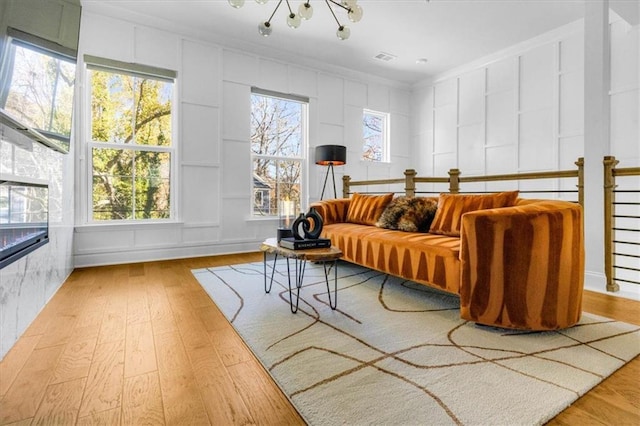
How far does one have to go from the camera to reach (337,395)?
1259mm

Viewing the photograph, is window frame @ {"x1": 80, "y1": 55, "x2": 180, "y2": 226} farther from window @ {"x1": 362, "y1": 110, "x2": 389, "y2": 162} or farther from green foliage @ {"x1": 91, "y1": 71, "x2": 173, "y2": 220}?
window @ {"x1": 362, "y1": 110, "x2": 389, "y2": 162}

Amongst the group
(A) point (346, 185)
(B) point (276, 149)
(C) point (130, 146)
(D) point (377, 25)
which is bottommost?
(A) point (346, 185)

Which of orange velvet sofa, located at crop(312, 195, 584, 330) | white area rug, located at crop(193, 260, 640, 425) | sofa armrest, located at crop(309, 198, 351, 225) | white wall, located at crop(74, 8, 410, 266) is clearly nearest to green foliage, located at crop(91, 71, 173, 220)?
white wall, located at crop(74, 8, 410, 266)

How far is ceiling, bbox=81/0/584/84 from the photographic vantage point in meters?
3.59

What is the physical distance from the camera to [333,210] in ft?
12.9

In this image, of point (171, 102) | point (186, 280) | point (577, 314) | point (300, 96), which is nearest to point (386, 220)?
point (577, 314)

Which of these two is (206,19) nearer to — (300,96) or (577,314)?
(300,96)

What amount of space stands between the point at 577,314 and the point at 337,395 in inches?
62.2

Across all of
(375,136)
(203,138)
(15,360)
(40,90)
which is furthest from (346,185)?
(15,360)

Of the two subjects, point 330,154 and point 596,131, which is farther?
point 330,154

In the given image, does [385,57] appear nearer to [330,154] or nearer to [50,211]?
[330,154]

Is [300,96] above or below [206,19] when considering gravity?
below

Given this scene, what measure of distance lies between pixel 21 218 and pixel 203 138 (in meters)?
2.62

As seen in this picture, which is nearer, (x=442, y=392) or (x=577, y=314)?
(x=442, y=392)
